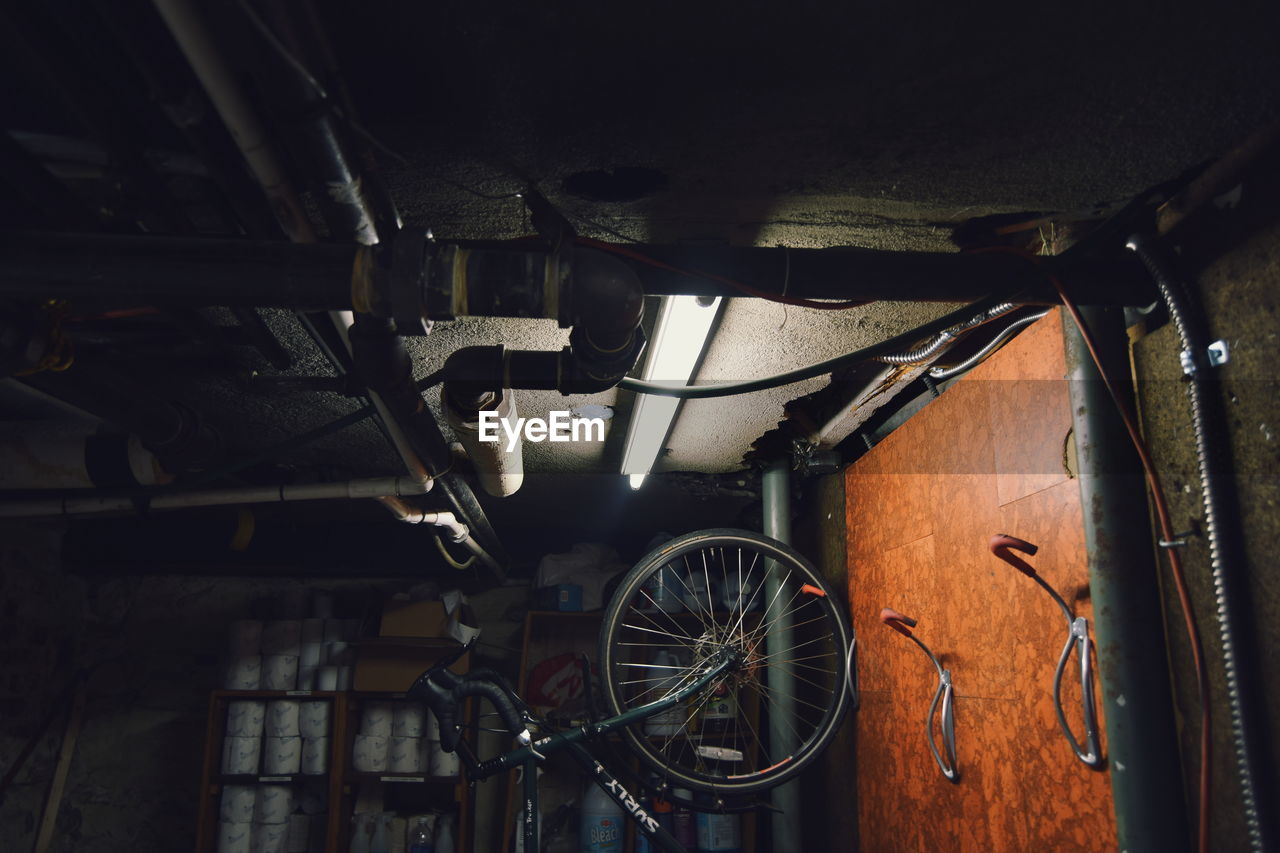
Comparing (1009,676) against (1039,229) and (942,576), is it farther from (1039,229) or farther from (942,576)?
(1039,229)

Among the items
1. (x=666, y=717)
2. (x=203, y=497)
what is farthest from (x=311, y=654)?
(x=666, y=717)

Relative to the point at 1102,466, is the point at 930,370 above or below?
above

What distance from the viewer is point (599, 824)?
4320 millimetres

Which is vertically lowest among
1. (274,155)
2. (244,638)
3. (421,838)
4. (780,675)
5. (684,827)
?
(421,838)

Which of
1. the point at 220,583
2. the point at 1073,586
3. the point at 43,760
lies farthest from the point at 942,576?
the point at 43,760

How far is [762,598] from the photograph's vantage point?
162 inches

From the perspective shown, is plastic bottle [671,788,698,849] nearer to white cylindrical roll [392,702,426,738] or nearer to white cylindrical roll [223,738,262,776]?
white cylindrical roll [392,702,426,738]

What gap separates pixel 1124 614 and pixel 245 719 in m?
4.57

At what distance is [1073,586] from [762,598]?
2.47 m

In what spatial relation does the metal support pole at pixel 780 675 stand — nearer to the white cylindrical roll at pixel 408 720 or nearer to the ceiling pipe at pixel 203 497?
the ceiling pipe at pixel 203 497

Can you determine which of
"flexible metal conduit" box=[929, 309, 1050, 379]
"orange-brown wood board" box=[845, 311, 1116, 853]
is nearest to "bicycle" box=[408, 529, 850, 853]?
"orange-brown wood board" box=[845, 311, 1116, 853]

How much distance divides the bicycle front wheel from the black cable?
40.9 inches

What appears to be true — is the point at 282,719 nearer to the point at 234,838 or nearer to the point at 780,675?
the point at 234,838

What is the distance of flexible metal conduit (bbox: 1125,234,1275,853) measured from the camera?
4.14 feet
